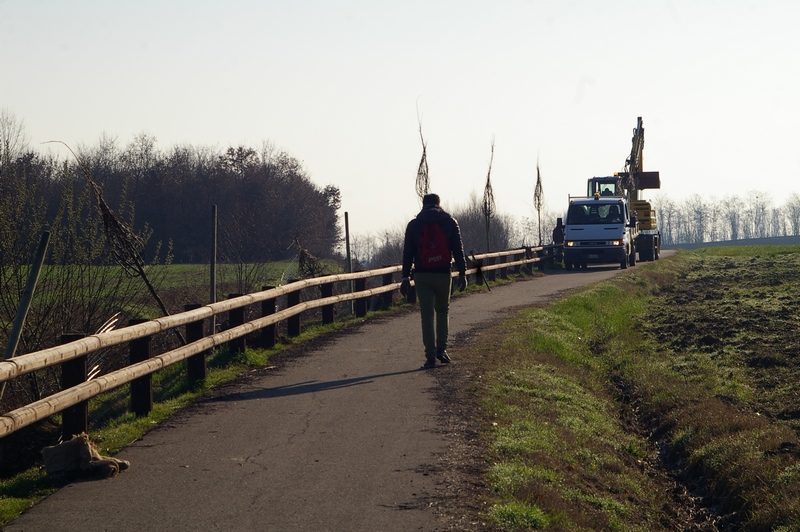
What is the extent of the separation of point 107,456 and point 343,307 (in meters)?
16.8

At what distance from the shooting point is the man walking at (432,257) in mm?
11523

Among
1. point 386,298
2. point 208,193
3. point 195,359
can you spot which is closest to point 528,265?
point 386,298

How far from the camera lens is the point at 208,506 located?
607 cm

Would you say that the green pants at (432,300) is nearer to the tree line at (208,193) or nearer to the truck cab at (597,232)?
the truck cab at (597,232)

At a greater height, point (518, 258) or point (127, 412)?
point (518, 258)

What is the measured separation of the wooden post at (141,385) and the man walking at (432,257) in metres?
3.71

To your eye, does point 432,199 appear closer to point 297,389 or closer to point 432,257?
point 432,257

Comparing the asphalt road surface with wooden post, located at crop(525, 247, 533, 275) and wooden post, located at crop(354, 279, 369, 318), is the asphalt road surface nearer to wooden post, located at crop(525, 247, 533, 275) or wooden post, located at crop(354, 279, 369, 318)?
wooden post, located at crop(354, 279, 369, 318)

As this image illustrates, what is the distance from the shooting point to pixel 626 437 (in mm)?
10117

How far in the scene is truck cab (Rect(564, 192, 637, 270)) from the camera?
3444 cm

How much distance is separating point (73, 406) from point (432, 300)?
527cm

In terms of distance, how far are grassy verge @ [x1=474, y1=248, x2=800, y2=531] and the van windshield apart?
19.0 metres

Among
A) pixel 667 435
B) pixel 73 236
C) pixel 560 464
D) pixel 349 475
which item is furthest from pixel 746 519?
pixel 73 236

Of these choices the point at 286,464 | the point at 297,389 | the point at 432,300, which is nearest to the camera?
the point at 286,464
